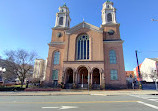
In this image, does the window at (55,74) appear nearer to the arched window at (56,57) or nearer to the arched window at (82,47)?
the arched window at (56,57)

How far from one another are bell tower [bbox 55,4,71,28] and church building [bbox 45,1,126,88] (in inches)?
70.3

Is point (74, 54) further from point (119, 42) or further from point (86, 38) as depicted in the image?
point (119, 42)

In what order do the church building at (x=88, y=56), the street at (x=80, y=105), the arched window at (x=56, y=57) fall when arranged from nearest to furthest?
1. the street at (x=80, y=105)
2. the church building at (x=88, y=56)
3. the arched window at (x=56, y=57)

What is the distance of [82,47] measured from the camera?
27.8 m

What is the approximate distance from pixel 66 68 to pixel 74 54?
4.34m

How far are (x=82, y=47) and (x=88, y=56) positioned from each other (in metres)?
3.24

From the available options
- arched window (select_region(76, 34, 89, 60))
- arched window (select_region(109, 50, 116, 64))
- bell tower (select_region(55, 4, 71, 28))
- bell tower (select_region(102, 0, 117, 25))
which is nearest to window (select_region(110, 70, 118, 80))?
arched window (select_region(109, 50, 116, 64))

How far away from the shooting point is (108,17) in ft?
104

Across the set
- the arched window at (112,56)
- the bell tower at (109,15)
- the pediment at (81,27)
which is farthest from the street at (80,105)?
the bell tower at (109,15)

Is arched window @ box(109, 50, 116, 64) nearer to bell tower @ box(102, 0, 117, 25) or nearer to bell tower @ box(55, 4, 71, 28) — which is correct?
bell tower @ box(102, 0, 117, 25)

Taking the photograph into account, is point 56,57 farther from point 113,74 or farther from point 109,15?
point 109,15

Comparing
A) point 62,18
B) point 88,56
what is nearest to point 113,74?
point 88,56

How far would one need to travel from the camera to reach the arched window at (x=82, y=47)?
2676 centimetres

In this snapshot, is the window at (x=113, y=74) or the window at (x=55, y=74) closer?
the window at (x=113, y=74)
